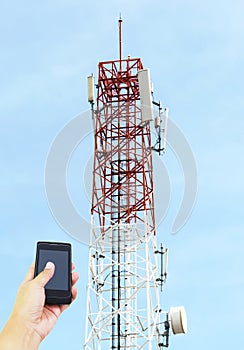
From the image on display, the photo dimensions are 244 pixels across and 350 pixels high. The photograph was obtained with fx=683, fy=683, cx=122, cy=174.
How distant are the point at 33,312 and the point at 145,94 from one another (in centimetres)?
1587

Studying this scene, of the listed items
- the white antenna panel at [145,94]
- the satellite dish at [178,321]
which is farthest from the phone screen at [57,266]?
the white antenna panel at [145,94]

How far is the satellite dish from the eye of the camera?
54.2ft

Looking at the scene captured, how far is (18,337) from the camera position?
2.27 metres

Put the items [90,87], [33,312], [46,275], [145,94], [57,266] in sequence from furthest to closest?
1. [90,87]
2. [145,94]
3. [57,266]
4. [46,275]
5. [33,312]

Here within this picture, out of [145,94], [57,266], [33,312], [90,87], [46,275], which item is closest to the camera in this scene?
[33,312]

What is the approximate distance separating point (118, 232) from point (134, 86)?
4244 mm

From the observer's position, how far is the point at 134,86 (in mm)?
18953

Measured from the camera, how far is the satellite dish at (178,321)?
16.5 meters

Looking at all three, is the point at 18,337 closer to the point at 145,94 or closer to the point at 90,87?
the point at 145,94

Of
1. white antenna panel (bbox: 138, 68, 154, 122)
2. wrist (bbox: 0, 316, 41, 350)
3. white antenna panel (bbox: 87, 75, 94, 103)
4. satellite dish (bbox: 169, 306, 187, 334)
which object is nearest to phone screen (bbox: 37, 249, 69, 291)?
wrist (bbox: 0, 316, 41, 350)

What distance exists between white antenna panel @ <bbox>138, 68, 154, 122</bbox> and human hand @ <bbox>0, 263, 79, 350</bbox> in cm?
1546

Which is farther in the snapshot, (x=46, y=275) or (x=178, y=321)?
(x=178, y=321)

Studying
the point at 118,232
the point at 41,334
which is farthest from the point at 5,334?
the point at 118,232

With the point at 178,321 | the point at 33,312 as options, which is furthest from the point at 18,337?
the point at 178,321
